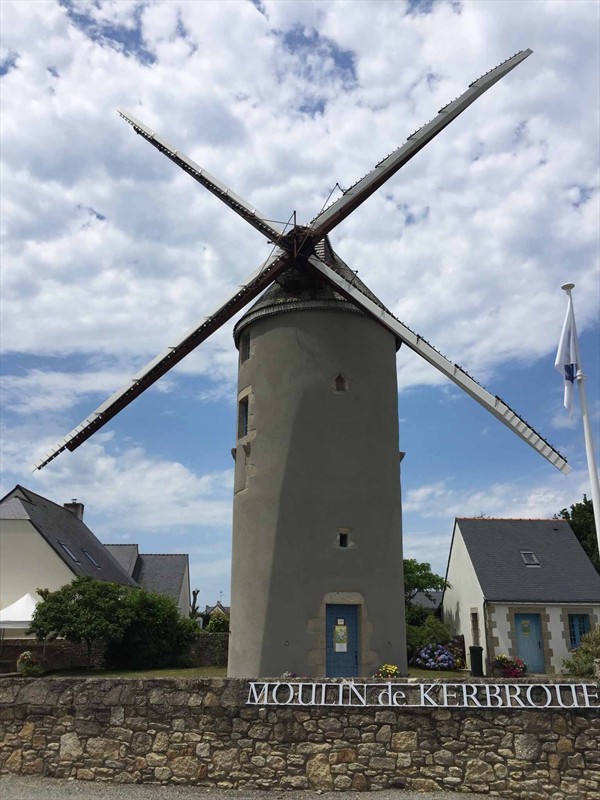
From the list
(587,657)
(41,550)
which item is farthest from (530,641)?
(41,550)

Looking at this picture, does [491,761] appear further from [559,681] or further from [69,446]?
[69,446]

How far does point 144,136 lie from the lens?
20.3 m

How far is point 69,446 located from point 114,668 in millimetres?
8750

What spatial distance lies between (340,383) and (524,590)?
13359 millimetres

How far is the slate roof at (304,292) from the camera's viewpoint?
15766 mm

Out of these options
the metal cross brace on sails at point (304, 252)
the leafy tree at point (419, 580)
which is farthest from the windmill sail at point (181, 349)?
the leafy tree at point (419, 580)

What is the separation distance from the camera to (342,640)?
45.1 ft

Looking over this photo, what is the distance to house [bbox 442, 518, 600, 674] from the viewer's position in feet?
77.5

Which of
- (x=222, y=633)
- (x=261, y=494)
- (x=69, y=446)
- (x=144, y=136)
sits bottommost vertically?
(x=222, y=633)

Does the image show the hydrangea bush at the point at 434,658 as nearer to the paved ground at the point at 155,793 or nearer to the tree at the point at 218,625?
the tree at the point at 218,625

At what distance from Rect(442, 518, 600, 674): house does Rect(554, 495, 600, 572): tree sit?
10.4 metres

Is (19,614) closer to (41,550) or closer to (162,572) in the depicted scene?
(41,550)

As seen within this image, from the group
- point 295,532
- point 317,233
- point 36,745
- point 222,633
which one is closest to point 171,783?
point 36,745

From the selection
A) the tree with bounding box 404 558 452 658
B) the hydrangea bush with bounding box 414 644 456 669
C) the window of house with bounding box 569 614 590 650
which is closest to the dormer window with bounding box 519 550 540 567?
the window of house with bounding box 569 614 590 650
